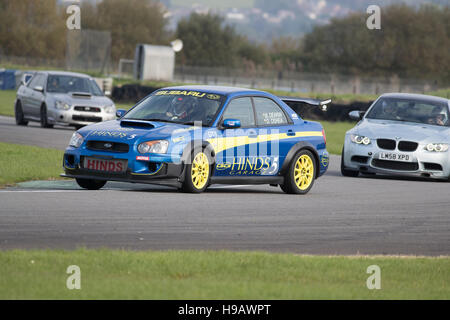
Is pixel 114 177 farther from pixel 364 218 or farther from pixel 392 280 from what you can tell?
pixel 392 280

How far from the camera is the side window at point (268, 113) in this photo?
43.1ft

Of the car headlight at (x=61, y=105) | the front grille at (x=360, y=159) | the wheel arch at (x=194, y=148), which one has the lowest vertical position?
the front grille at (x=360, y=159)

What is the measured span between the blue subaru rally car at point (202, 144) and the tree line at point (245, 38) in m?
74.8

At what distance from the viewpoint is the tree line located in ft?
316

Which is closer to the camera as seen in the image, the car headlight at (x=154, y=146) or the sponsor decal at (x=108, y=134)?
the car headlight at (x=154, y=146)

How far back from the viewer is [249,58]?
403 feet

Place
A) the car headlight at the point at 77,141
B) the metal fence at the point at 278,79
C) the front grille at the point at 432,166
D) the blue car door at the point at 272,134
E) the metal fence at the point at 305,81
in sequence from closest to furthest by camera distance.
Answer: the car headlight at the point at 77,141
the blue car door at the point at 272,134
the front grille at the point at 432,166
the metal fence at the point at 305,81
the metal fence at the point at 278,79

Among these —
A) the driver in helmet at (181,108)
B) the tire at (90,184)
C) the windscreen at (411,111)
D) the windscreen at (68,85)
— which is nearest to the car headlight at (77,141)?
the tire at (90,184)

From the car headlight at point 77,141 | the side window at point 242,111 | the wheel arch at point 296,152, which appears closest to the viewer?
the car headlight at point 77,141

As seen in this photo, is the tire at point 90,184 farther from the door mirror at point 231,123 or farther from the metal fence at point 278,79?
the metal fence at point 278,79

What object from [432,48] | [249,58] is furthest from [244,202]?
[249,58]

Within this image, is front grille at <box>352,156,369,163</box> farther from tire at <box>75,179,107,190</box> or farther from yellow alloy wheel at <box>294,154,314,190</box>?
tire at <box>75,179,107,190</box>

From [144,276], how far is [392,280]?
1.92 metres
